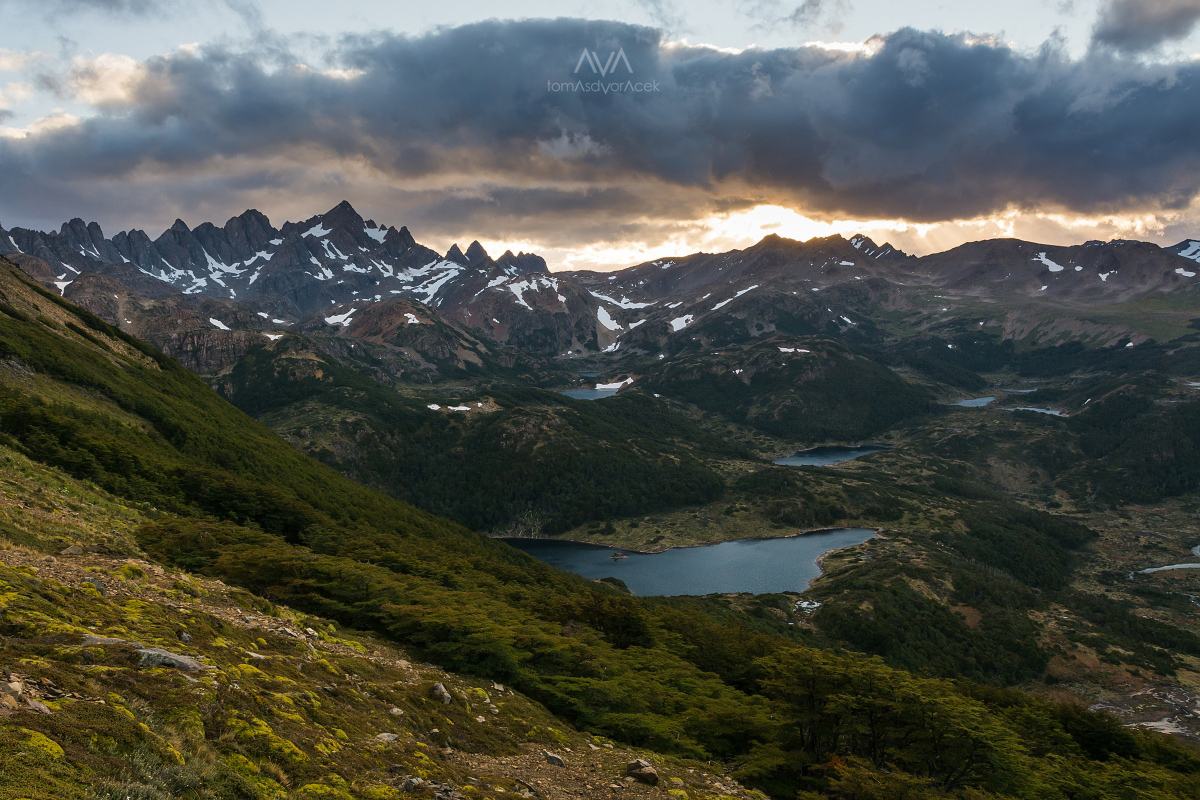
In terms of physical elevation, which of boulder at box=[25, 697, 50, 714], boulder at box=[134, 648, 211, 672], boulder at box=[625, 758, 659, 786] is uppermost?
boulder at box=[25, 697, 50, 714]

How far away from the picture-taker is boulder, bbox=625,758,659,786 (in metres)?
27.0

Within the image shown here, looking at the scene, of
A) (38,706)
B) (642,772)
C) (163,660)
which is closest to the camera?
(38,706)

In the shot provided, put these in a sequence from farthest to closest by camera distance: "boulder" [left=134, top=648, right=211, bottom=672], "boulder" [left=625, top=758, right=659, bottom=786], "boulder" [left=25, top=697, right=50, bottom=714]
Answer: "boulder" [left=625, top=758, right=659, bottom=786], "boulder" [left=134, top=648, right=211, bottom=672], "boulder" [left=25, top=697, right=50, bottom=714]

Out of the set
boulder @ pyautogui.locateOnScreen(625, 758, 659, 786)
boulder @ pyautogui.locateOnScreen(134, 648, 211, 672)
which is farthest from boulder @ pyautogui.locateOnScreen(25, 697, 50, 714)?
boulder @ pyautogui.locateOnScreen(625, 758, 659, 786)

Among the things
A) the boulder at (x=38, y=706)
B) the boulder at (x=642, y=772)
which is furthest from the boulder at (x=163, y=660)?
the boulder at (x=642, y=772)

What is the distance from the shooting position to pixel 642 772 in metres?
27.1

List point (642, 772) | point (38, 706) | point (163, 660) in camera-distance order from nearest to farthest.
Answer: point (38, 706)
point (163, 660)
point (642, 772)

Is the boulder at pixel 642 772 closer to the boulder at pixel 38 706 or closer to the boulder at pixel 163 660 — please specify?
the boulder at pixel 163 660

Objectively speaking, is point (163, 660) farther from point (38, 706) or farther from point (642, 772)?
point (642, 772)

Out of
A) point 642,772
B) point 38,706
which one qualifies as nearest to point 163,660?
point 38,706

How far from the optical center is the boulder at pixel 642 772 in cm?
2697

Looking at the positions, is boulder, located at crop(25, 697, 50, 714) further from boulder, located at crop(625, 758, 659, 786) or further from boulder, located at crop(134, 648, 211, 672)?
boulder, located at crop(625, 758, 659, 786)

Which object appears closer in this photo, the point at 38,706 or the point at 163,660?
the point at 38,706

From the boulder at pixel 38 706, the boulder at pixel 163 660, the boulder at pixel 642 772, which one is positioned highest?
the boulder at pixel 38 706
